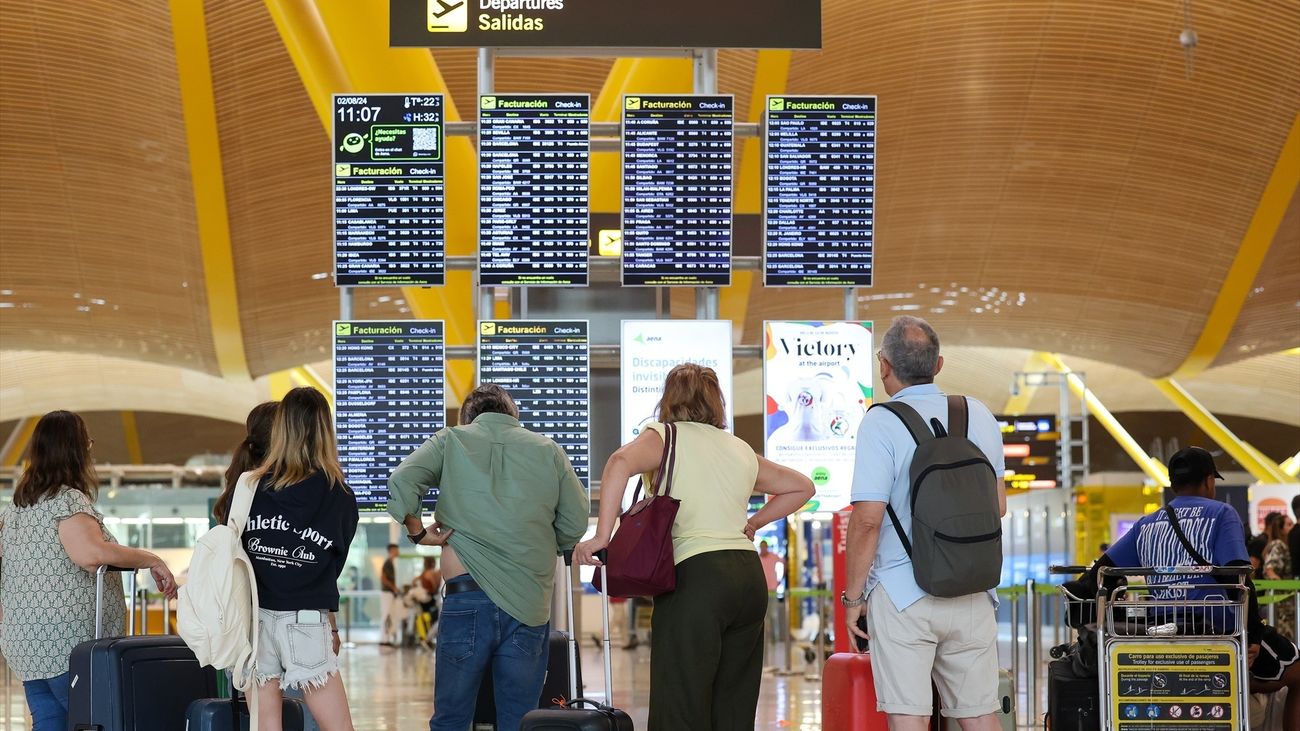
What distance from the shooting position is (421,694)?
11281mm

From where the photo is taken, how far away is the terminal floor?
8.88 metres

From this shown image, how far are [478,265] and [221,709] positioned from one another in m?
3.67

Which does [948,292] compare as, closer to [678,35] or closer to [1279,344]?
[1279,344]

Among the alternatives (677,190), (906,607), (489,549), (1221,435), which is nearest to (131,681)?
(489,549)

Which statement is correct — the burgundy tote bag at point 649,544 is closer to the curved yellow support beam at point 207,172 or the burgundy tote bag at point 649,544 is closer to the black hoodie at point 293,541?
the black hoodie at point 293,541

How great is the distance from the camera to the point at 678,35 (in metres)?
7.69

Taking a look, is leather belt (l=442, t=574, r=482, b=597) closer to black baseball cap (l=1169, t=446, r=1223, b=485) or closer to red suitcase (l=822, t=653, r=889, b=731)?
red suitcase (l=822, t=653, r=889, b=731)

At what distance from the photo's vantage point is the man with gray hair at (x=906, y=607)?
412 cm

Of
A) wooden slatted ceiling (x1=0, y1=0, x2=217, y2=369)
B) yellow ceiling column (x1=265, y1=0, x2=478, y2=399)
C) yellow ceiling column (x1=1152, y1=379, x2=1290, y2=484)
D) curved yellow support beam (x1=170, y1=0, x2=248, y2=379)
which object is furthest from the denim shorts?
yellow ceiling column (x1=1152, y1=379, x2=1290, y2=484)

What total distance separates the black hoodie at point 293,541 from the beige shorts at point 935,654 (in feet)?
5.21

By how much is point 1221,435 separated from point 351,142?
27629mm

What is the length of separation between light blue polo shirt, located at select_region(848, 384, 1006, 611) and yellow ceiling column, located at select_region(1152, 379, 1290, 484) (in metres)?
27.9

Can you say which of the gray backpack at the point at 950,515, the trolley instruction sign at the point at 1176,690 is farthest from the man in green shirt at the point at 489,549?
the trolley instruction sign at the point at 1176,690

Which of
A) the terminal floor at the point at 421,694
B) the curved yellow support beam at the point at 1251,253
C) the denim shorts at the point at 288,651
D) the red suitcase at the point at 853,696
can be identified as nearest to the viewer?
the denim shorts at the point at 288,651
